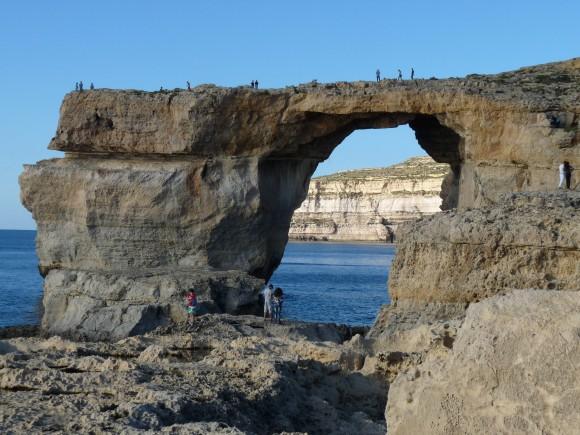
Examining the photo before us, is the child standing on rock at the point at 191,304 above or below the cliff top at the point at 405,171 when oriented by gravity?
below

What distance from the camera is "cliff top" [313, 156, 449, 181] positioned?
89.6m

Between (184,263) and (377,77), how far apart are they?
7061mm

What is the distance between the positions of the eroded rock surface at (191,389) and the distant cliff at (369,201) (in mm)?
71345

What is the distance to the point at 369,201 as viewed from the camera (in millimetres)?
92125

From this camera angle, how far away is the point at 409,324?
53.7 ft

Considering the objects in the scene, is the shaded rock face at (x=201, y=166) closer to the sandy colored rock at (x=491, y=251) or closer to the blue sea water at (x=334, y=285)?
the blue sea water at (x=334, y=285)

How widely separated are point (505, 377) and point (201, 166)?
22.7 meters

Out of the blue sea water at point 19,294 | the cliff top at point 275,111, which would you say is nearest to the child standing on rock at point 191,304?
the cliff top at point 275,111

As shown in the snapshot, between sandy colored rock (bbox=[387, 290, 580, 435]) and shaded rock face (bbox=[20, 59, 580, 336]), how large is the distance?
19657 millimetres

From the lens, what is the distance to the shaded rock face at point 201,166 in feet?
84.4

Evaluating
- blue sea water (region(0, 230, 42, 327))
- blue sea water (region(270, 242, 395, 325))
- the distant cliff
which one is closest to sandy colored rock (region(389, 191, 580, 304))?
blue sea water (region(270, 242, 395, 325))

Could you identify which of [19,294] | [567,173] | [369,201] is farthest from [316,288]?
[369,201]

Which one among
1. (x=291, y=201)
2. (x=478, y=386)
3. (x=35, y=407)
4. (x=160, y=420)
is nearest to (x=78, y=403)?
(x=35, y=407)

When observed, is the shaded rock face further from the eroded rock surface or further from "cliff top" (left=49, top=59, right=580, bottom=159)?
the eroded rock surface
